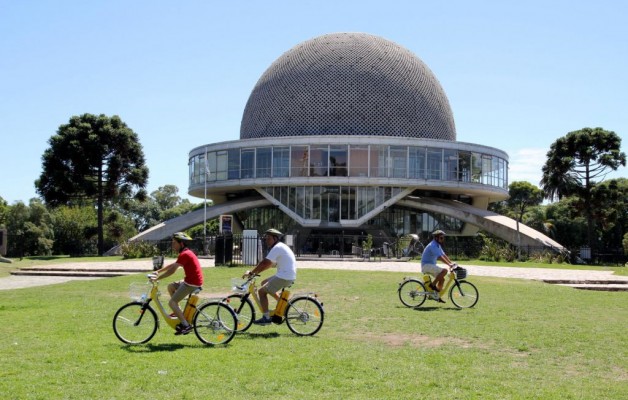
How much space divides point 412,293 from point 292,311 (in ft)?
11.9

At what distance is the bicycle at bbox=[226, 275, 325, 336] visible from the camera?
8148 millimetres

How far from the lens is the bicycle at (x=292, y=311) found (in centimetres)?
815

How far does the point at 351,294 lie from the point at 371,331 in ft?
15.0

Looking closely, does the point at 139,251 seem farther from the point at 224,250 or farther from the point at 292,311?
the point at 292,311

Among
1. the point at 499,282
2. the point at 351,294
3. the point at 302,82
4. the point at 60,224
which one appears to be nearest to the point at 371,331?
the point at 351,294

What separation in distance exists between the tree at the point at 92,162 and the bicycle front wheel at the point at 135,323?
32096mm

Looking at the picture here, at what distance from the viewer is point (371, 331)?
340 inches

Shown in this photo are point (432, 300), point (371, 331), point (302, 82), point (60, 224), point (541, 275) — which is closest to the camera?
point (371, 331)

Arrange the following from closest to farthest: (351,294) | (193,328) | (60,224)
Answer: (193,328) → (351,294) → (60,224)

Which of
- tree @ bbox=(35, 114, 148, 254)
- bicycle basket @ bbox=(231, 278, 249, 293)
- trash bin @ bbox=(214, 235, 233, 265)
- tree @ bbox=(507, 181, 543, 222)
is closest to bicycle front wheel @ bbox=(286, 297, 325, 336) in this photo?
bicycle basket @ bbox=(231, 278, 249, 293)

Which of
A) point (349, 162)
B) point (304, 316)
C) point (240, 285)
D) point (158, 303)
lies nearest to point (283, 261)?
point (240, 285)

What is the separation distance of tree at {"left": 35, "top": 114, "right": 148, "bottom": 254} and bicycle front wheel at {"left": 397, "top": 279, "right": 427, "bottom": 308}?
29.9 m

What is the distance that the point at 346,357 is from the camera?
A: 670cm

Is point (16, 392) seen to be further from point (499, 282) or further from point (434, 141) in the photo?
point (434, 141)
